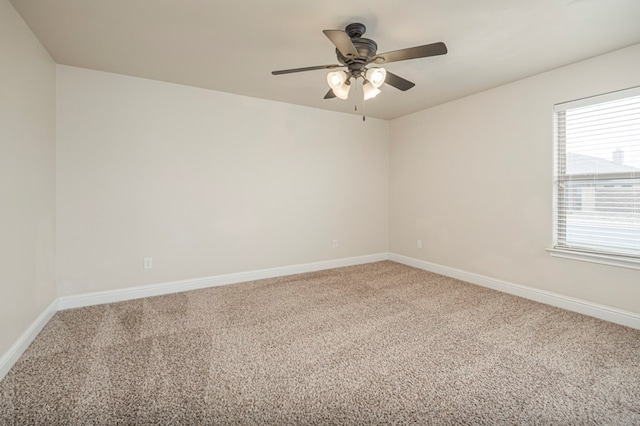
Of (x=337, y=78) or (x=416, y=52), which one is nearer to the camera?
(x=416, y=52)

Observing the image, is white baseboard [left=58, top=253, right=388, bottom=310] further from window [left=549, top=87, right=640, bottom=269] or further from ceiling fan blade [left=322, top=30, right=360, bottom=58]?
ceiling fan blade [left=322, top=30, right=360, bottom=58]

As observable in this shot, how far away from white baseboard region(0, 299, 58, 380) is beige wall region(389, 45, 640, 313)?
4.49 metres

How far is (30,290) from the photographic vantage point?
2.31 metres

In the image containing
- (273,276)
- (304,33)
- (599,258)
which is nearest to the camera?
(304,33)

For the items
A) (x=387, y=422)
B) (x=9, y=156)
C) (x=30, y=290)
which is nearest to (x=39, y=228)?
(x=30, y=290)

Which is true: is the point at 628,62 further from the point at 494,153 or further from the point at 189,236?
the point at 189,236

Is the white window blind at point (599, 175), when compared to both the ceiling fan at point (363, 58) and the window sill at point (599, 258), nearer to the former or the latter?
the window sill at point (599, 258)

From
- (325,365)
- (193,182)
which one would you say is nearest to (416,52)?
(325,365)

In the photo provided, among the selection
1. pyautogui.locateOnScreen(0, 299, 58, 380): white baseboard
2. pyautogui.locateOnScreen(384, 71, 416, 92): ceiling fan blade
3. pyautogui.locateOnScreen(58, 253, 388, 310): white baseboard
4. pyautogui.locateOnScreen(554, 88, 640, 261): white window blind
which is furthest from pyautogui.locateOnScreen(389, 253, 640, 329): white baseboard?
pyautogui.locateOnScreen(0, 299, 58, 380): white baseboard

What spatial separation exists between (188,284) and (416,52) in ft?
11.0

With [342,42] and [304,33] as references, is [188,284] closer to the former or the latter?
[304,33]

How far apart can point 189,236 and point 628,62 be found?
4684 millimetres

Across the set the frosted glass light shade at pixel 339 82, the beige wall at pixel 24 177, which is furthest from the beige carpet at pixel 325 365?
the frosted glass light shade at pixel 339 82

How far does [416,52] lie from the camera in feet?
6.31
